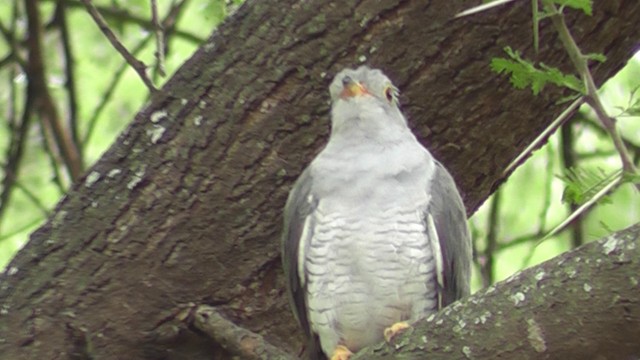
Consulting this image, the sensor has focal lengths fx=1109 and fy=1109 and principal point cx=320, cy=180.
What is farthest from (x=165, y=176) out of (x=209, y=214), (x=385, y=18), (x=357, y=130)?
(x=385, y=18)

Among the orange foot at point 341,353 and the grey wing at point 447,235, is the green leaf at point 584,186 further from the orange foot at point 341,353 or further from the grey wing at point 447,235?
the orange foot at point 341,353

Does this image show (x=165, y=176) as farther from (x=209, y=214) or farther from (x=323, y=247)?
(x=323, y=247)

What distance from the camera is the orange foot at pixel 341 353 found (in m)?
3.37

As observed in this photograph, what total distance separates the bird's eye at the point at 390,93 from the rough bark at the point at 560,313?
1131 mm

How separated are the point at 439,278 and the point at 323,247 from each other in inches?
14.2

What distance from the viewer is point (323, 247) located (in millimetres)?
3350

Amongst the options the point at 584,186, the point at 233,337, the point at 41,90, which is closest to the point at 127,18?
the point at 41,90

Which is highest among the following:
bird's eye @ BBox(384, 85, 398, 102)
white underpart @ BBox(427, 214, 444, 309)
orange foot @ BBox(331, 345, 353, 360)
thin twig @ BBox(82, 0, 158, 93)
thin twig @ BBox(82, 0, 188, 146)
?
thin twig @ BBox(82, 0, 188, 146)

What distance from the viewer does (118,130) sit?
5.52 m

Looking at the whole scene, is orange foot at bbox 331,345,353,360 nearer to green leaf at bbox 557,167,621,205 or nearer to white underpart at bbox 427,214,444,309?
white underpart at bbox 427,214,444,309

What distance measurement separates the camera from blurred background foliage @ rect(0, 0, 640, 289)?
4906 mm

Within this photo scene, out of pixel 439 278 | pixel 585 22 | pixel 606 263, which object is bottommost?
pixel 606 263

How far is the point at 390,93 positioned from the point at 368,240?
55cm

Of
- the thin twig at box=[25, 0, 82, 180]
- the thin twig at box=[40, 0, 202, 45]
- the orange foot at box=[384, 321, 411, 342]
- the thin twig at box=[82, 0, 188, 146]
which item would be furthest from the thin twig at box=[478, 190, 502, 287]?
the thin twig at box=[25, 0, 82, 180]
